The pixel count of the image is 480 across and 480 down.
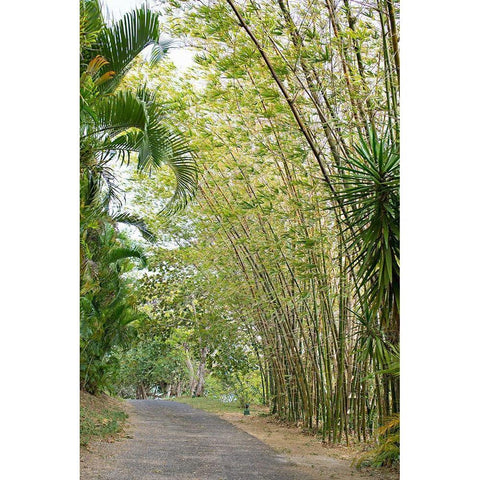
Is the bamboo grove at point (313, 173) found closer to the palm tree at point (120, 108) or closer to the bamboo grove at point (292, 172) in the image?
the bamboo grove at point (292, 172)

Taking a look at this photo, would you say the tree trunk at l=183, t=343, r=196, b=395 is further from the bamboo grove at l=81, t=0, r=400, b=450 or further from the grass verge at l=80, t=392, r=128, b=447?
the grass verge at l=80, t=392, r=128, b=447

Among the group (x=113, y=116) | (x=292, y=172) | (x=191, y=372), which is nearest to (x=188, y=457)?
(x=292, y=172)

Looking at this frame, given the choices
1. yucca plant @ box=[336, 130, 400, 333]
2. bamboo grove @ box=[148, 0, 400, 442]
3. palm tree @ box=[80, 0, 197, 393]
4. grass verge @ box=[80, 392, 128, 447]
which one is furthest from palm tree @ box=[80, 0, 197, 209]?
grass verge @ box=[80, 392, 128, 447]

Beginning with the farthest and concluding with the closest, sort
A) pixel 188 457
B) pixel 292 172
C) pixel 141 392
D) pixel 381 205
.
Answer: pixel 141 392 → pixel 292 172 → pixel 188 457 → pixel 381 205

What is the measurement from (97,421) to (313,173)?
2979 mm

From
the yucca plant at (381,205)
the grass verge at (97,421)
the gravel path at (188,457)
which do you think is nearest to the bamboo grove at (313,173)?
the yucca plant at (381,205)

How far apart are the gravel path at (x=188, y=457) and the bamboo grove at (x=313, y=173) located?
759mm

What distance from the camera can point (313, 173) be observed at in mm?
4168

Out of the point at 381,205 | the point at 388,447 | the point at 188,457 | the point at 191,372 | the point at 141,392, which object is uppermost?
the point at 381,205

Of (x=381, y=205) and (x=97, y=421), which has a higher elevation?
(x=381, y=205)

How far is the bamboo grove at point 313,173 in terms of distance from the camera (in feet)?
8.73

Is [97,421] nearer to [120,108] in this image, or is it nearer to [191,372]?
[120,108]
